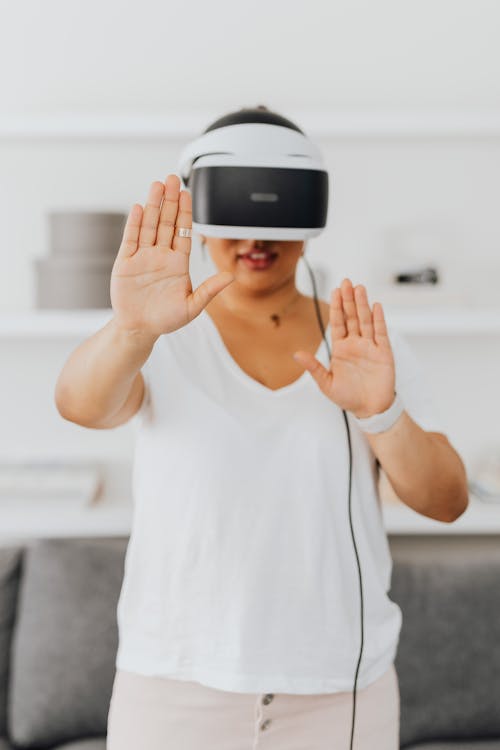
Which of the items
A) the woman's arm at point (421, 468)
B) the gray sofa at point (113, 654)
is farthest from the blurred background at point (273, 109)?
the woman's arm at point (421, 468)

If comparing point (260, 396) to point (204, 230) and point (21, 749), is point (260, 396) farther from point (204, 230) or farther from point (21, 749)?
point (21, 749)

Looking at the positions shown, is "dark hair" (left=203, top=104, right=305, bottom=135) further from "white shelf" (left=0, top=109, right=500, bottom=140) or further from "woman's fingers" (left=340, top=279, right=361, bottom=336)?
"white shelf" (left=0, top=109, right=500, bottom=140)

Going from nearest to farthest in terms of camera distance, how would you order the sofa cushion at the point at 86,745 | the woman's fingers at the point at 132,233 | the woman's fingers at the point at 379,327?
the woman's fingers at the point at 132,233 < the woman's fingers at the point at 379,327 < the sofa cushion at the point at 86,745

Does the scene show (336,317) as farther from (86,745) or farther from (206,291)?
(86,745)

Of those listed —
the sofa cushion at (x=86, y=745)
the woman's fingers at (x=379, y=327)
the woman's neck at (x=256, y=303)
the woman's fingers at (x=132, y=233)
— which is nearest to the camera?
the woman's fingers at (x=132, y=233)

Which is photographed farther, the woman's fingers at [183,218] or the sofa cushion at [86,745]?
the sofa cushion at [86,745]

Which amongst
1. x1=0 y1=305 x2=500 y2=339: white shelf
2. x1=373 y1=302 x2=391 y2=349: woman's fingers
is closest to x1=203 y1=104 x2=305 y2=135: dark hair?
x1=373 y1=302 x2=391 y2=349: woman's fingers

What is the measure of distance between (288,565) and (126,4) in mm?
1486

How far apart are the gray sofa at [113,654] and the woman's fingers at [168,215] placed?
112 cm

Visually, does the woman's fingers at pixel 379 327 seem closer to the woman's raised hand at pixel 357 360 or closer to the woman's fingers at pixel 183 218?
the woman's raised hand at pixel 357 360

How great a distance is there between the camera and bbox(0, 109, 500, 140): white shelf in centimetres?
185

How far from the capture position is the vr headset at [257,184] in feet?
3.10

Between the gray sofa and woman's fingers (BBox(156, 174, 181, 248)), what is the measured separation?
1.12 metres

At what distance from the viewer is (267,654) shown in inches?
38.9
